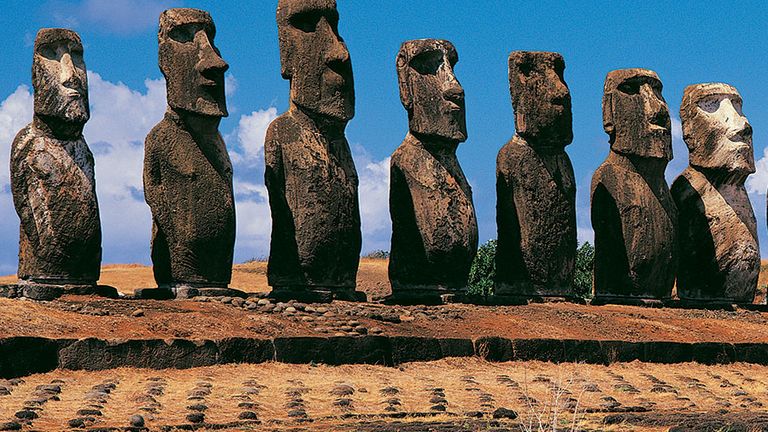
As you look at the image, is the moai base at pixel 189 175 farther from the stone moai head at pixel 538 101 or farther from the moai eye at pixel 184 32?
the stone moai head at pixel 538 101

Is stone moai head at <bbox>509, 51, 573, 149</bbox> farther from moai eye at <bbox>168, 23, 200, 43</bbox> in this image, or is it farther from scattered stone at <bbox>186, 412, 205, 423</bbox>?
scattered stone at <bbox>186, 412, 205, 423</bbox>

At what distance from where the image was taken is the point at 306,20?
21953mm

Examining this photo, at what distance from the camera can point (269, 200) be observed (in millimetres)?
21781

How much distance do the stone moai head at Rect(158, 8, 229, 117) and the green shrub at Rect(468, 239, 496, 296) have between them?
38.5ft

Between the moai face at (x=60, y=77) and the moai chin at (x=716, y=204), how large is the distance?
1113 centimetres

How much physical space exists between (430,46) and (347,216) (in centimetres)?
321

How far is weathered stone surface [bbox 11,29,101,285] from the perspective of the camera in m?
19.6

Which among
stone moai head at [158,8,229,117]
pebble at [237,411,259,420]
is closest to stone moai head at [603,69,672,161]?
stone moai head at [158,8,229,117]

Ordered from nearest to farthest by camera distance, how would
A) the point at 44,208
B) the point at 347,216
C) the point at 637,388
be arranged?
the point at 637,388
the point at 44,208
the point at 347,216

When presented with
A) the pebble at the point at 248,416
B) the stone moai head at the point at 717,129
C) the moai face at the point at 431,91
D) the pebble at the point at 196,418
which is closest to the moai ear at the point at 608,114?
the stone moai head at the point at 717,129

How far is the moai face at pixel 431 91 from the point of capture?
893 inches

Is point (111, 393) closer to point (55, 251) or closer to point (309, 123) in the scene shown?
point (55, 251)

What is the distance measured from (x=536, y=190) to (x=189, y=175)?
230 inches

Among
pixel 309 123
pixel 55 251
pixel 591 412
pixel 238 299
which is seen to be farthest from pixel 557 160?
pixel 591 412
